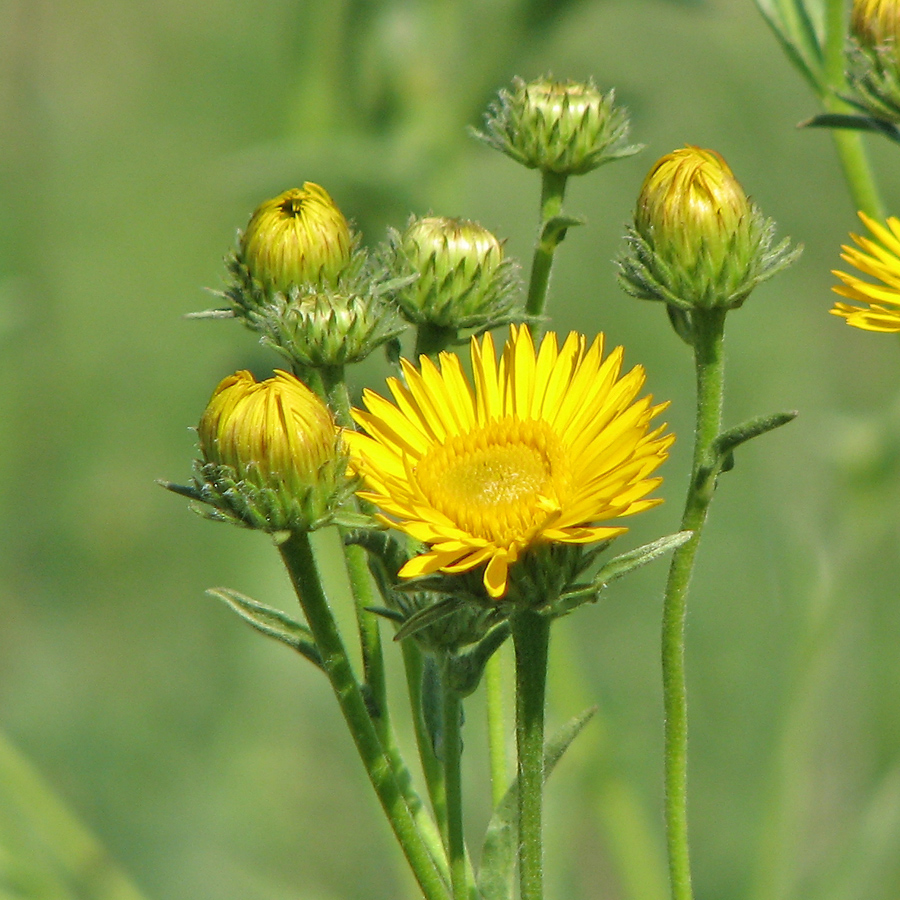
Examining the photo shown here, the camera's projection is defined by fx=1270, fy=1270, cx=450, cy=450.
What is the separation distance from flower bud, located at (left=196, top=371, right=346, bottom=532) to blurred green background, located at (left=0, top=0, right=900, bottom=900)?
1332mm

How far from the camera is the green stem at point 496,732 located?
200 cm

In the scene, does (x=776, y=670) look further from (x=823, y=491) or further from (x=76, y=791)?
(x=76, y=791)

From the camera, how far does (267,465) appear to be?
1.74 m

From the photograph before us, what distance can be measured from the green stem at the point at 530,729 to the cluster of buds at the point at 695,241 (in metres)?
0.55

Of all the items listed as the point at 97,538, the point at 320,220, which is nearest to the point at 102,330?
the point at 97,538

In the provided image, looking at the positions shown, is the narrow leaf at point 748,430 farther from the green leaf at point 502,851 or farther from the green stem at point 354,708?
the green stem at point 354,708

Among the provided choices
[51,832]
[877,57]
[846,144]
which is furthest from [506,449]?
[51,832]

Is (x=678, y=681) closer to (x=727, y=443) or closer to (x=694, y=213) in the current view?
(x=727, y=443)

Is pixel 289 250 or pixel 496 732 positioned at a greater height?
pixel 289 250

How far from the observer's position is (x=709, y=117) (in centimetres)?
724

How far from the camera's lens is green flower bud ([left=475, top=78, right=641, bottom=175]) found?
2268mm

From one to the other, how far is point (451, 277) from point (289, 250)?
0.90 ft

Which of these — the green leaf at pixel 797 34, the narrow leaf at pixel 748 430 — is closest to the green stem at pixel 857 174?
the green leaf at pixel 797 34

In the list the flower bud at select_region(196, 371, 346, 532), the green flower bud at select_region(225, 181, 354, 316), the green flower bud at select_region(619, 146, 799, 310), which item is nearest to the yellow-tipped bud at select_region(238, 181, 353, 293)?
the green flower bud at select_region(225, 181, 354, 316)
